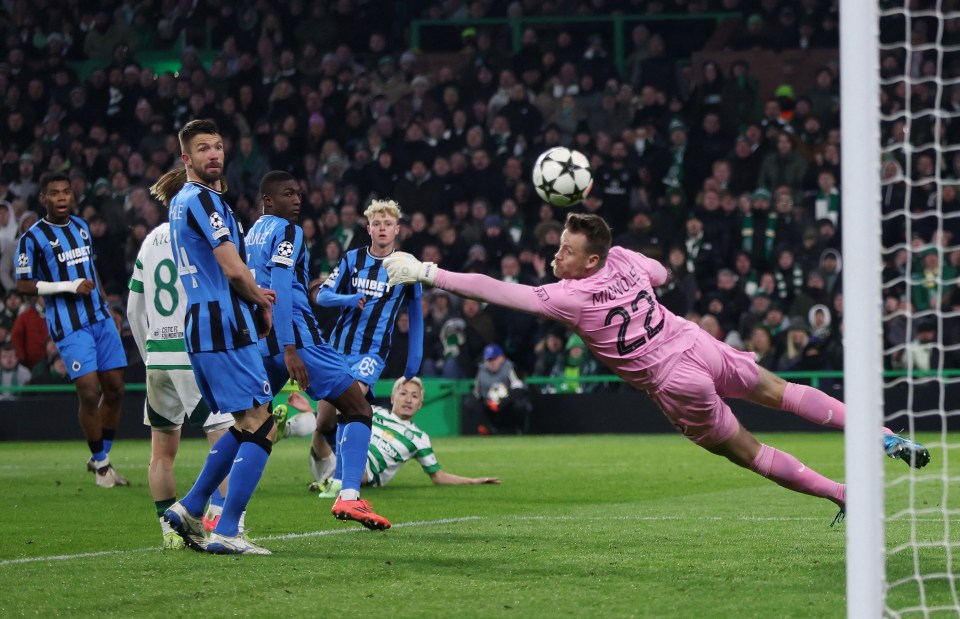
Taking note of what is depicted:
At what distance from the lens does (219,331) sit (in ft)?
21.0

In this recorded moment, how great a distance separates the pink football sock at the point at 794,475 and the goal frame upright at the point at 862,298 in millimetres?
2280

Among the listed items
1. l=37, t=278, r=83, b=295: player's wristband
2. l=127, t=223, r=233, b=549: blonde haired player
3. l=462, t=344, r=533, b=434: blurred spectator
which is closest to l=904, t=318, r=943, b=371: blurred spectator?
l=462, t=344, r=533, b=434: blurred spectator

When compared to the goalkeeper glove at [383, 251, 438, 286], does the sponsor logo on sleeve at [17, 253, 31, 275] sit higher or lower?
higher

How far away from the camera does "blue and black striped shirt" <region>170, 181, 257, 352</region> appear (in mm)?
6363

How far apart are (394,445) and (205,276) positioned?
4257mm

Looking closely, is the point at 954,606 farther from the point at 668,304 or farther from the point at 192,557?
the point at 668,304

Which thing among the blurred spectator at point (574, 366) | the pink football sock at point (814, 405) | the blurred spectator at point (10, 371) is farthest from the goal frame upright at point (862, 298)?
the blurred spectator at point (10, 371)

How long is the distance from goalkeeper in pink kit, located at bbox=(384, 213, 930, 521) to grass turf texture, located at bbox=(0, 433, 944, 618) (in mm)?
477

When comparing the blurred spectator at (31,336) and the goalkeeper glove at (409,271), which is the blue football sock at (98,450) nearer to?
the goalkeeper glove at (409,271)

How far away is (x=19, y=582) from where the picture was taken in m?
5.72

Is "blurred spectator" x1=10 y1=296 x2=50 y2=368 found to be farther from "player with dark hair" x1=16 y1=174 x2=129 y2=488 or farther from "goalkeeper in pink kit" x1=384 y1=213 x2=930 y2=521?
"goalkeeper in pink kit" x1=384 y1=213 x2=930 y2=521

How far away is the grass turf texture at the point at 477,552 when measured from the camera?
5125 millimetres

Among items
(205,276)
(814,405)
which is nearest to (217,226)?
(205,276)

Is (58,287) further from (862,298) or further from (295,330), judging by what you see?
(862,298)
